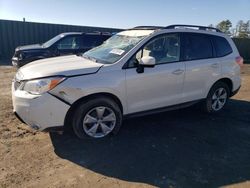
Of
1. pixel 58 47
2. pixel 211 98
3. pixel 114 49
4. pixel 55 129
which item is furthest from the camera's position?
pixel 58 47

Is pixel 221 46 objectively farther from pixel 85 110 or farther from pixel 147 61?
pixel 85 110

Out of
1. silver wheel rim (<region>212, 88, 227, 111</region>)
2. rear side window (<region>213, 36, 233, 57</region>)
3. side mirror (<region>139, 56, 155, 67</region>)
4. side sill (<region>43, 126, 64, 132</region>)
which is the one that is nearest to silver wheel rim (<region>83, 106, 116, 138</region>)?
side sill (<region>43, 126, 64, 132</region>)

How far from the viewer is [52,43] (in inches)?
465

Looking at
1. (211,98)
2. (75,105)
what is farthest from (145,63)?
(211,98)

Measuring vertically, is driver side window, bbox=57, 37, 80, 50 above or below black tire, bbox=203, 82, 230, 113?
above

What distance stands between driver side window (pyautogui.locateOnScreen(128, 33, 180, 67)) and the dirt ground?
50.6 inches

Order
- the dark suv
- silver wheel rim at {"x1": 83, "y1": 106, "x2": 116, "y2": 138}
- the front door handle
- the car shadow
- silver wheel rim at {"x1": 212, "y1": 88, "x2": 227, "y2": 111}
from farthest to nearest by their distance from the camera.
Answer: the dark suv
silver wheel rim at {"x1": 212, "y1": 88, "x2": 227, "y2": 111}
the front door handle
silver wheel rim at {"x1": 83, "y1": 106, "x2": 116, "y2": 138}
the car shadow

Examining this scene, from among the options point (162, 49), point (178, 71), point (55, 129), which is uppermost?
point (162, 49)

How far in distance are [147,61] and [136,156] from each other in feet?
5.14

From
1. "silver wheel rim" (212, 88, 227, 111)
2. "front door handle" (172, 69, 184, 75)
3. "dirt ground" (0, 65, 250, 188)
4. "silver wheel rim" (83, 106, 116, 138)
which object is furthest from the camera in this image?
"silver wheel rim" (212, 88, 227, 111)

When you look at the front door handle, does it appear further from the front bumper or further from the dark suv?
the dark suv

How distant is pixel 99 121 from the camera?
4.77 meters

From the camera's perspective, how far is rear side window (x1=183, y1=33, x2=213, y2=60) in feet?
18.7

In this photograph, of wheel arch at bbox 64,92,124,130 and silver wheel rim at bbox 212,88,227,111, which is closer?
wheel arch at bbox 64,92,124,130
